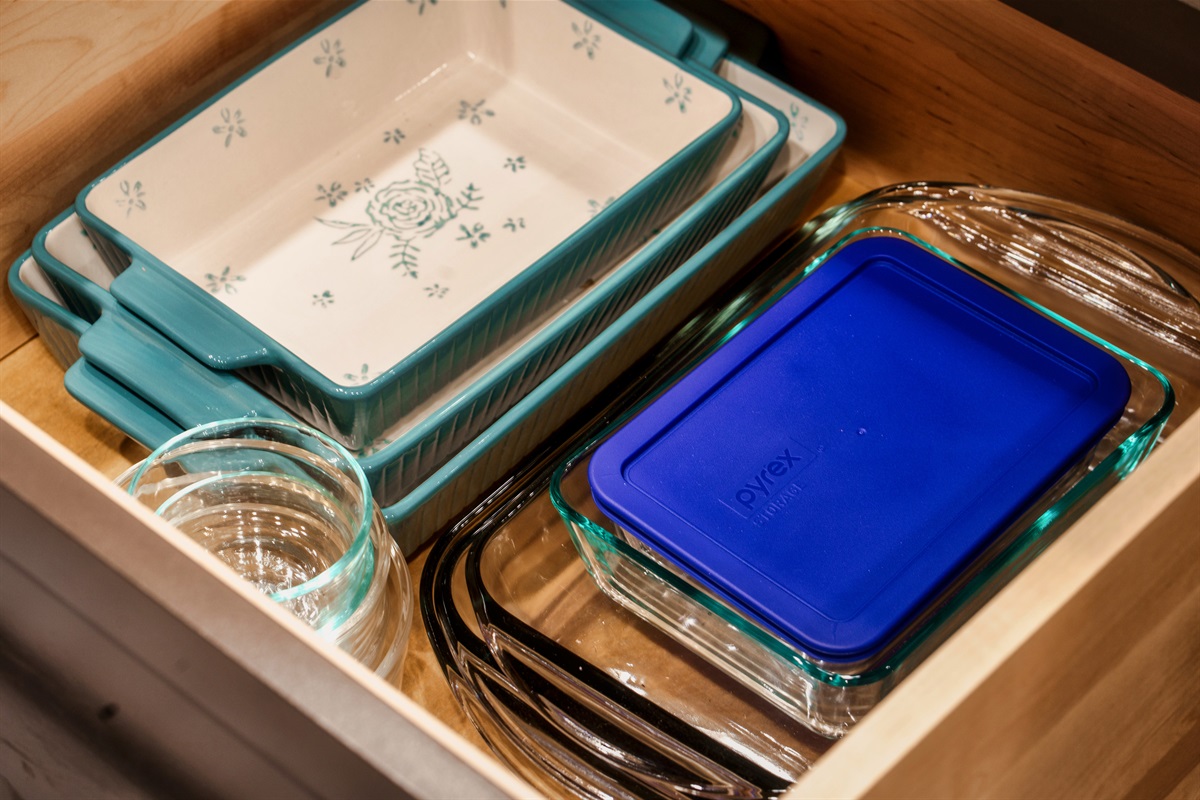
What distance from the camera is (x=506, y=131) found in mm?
793

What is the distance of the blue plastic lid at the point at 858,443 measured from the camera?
1.71ft

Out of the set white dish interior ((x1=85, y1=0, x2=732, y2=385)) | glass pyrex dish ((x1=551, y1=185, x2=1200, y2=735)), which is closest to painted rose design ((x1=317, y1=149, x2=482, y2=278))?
white dish interior ((x1=85, y1=0, x2=732, y2=385))

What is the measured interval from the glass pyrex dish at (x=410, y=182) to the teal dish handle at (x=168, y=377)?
19 mm

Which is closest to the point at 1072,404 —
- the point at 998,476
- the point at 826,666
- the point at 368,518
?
the point at 998,476

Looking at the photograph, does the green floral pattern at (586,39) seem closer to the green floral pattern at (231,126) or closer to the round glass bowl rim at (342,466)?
the green floral pattern at (231,126)

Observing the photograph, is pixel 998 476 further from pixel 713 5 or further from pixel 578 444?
pixel 713 5

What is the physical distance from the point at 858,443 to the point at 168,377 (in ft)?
1.06

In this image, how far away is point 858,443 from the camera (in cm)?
57

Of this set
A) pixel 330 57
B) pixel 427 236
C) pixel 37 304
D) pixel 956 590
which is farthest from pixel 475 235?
pixel 956 590

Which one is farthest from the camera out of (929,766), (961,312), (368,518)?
(961,312)

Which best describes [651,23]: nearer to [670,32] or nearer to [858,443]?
[670,32]

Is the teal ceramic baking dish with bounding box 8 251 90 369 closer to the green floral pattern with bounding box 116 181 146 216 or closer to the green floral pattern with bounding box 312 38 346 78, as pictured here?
the green floral pattern with bounding box 116 181 146 216

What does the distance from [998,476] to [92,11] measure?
0.52 m

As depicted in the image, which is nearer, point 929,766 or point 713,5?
point 929,766
